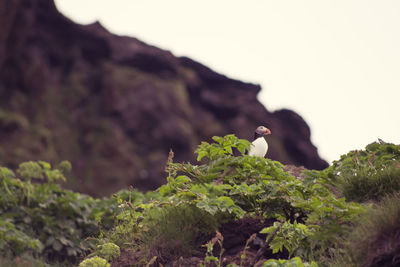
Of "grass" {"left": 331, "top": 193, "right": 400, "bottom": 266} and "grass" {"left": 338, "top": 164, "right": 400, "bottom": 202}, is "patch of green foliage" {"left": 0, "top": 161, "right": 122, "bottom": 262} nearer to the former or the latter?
"grass" {"left": 338, "top": 164, "right": 400, "bottom": 202}

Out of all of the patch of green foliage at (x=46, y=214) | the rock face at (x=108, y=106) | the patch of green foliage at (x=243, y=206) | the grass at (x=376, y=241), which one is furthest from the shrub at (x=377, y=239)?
the rock face at (x=108, y=106)

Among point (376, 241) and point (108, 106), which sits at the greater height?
point (108, 106)

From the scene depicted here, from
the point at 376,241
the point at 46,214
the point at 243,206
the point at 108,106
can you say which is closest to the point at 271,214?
the point at 243,206

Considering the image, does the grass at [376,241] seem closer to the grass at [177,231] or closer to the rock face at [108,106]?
the grass at [177,231]

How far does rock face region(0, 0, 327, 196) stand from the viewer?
17.9 m

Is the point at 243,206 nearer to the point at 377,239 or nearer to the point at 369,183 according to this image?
the point at 369,183


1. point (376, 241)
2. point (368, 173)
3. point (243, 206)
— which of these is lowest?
point (376, 241)

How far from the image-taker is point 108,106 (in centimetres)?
2008

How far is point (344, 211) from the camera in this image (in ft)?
11.7

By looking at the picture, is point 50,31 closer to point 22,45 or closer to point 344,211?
point 22,45

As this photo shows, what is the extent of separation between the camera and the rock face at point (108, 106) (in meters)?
17.9

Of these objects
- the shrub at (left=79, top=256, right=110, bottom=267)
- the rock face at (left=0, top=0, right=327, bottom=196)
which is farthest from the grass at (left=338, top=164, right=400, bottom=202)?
the rock face at (left=0, top=0, right=327, bottom=196)

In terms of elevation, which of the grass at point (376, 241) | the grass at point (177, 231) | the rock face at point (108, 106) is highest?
the rock face at point (108, 106)

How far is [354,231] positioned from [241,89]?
57.3ft
